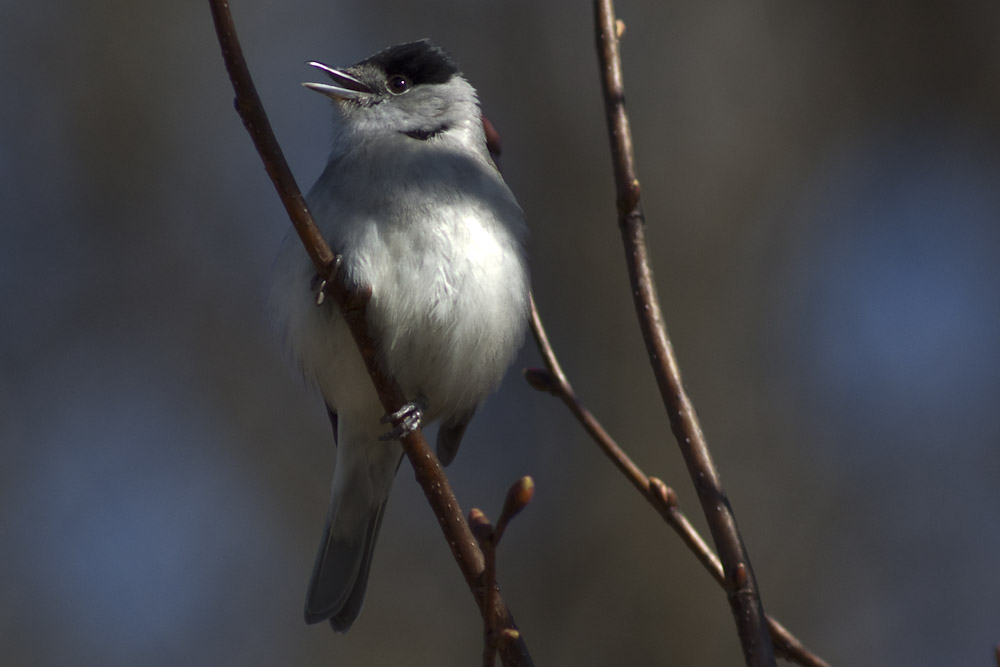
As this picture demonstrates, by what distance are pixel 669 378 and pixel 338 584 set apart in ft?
6.57

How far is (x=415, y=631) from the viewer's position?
24.1 ft

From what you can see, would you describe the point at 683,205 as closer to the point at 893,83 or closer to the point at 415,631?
the point at 893,83

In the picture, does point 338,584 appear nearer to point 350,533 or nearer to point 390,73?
point 350,533

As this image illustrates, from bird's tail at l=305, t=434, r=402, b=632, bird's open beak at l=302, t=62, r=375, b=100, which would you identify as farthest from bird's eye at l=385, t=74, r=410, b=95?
bird's tail at l=305, t=434, r=402, b=632

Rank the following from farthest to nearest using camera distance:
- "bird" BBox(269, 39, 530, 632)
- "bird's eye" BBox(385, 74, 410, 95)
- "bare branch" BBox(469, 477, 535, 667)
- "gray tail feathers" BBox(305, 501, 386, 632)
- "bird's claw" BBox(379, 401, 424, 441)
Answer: "bird's eye" BBox(385, 74, 410, 95)
"gray tail feathers" BBox(305, 501, 386, 632)
"bird" BBox(269, 39, 530, 632)
"bird's claw" BBox(379, 401, 424, 441)
"bare branch" BBox(469, 477, 535, 667)

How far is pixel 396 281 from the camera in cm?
341

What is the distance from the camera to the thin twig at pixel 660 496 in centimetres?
232

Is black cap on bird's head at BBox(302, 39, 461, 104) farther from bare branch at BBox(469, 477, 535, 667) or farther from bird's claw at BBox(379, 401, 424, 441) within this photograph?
bare branch at BBox(469, 477, 535, 667)

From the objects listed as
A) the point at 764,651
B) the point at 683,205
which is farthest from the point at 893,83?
the point at 764,651

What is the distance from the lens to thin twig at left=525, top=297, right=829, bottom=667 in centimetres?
232

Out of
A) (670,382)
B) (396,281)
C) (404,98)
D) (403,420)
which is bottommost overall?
(403,420)

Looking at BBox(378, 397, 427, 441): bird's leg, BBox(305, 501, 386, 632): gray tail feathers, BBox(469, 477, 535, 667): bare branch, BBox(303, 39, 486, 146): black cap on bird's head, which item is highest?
BBox(303, 39, 486, 146): black cap on bird's head

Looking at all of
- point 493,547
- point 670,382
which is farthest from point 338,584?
point 493,547

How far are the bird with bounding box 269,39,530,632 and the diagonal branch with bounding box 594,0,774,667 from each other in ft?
2.79
